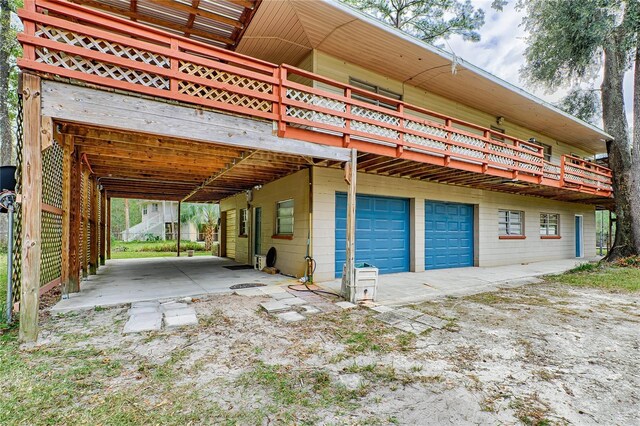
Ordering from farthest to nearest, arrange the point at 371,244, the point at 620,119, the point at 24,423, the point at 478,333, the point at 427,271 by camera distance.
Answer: the point at 620,119 → the point at 427,271 → the point at 371,244 → the point at 478,333 → the point at 24,423

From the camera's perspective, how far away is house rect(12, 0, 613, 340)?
12.4 feet

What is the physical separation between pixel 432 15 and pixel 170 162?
13.6 m

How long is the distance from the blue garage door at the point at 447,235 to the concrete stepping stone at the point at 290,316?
5855mm

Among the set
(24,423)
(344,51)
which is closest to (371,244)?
(344,51)

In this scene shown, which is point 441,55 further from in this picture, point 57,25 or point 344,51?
point 57,25

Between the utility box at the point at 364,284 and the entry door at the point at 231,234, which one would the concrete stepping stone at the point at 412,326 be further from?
the entry door at the point at 231,234

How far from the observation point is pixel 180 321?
163 inches

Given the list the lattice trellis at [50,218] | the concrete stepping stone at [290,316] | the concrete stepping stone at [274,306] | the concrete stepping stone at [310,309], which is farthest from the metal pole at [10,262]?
the concrete stepping stone at [310,309]

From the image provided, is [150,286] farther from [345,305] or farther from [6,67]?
[6,67]

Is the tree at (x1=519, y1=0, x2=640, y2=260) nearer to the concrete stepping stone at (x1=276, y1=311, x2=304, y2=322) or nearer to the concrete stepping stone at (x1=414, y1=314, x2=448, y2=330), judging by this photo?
the concrete stepping stone at (x1=414, y1=314, x2=448, y2=330)

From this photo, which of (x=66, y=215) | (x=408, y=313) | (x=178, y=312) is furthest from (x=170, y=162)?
(x=408, y=313)

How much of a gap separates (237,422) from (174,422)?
43cm

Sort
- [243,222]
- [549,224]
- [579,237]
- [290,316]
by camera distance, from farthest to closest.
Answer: [579,237] < [549,224] < [243,222] < [290,316]

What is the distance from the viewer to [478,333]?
389 cm
